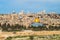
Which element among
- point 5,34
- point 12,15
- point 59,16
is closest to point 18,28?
point 5,34

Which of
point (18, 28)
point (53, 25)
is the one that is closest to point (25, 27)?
point (18, 28)

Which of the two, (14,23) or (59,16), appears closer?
(14,23)

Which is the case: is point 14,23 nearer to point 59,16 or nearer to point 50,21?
point 50,21

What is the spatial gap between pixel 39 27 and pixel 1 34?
814 cm

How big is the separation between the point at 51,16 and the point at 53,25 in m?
9.20

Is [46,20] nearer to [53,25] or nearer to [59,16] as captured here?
[53,25]

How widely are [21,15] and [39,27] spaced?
13.1 meters

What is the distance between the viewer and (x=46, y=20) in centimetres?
4744

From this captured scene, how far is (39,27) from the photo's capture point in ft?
130

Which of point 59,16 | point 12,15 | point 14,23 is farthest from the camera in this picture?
point 59,16

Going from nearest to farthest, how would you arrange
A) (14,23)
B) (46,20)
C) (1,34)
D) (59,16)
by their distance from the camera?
(1,34) → (14,23) → (46,20) → (59,16)

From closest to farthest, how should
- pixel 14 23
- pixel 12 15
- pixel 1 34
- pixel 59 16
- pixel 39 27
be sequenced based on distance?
pixel 1 34 < pixel 39 27 < pixel 14 23 < pixel 12 15 < pixel 59 16

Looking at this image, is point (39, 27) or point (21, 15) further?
point (21, 15)

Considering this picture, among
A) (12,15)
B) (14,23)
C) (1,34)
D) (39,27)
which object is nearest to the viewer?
(1,34)
